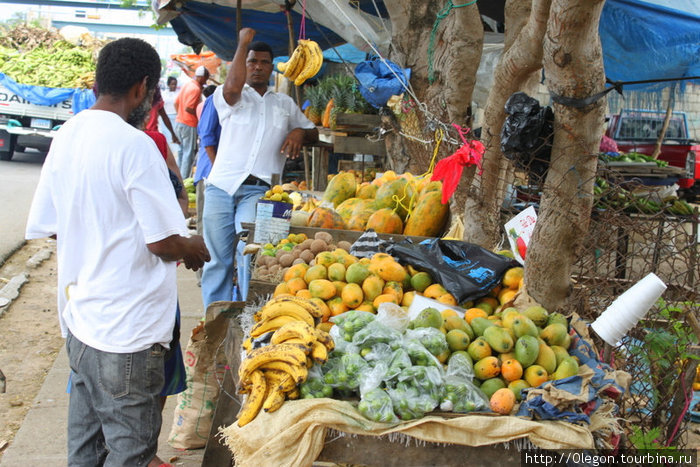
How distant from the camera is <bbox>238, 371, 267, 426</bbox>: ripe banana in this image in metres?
2.33

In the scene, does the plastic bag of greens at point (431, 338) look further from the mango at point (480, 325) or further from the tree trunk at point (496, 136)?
the tree trunk at point (496, 136)

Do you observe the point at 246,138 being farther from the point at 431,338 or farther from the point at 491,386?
the point at 491,386

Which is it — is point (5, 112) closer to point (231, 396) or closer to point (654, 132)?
point (231, 396)

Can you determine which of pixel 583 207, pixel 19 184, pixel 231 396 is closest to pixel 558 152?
pixel 583 207

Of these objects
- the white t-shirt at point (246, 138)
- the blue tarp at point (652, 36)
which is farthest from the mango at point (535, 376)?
the blue tarp at point (652, 36)

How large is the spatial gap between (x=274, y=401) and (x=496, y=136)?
7.35 feet

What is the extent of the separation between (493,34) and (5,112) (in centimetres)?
1142

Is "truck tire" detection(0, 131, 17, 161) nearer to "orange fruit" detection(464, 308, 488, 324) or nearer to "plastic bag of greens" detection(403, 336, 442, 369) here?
"orange fruit" detection(464, 308, 488, 324)

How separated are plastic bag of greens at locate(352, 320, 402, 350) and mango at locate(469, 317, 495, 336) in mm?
397

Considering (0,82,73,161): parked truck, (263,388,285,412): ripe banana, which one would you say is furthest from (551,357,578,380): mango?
(0,82,73,161): parked truck

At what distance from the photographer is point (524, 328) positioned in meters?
2.66

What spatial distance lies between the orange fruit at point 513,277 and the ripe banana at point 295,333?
1257 millimetres

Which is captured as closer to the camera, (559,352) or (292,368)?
(292,368)

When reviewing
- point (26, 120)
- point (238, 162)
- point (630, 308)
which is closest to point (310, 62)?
point (238, 162)
